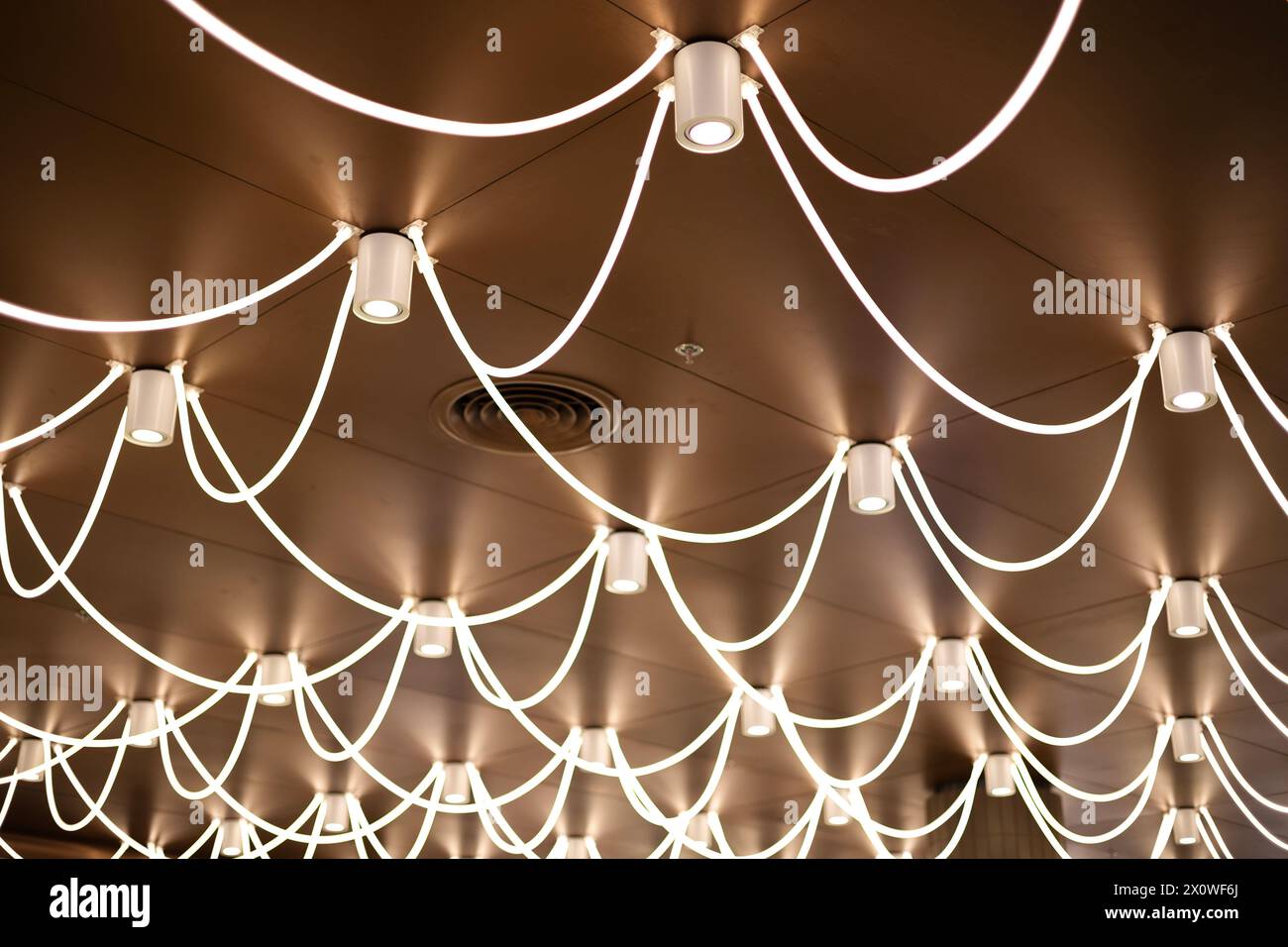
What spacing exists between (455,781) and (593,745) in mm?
1422

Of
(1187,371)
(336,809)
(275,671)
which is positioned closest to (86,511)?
(275,671)

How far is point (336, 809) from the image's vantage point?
37.6 ft

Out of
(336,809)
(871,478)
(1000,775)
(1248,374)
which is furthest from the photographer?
(336,809)

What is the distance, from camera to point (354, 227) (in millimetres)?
4586

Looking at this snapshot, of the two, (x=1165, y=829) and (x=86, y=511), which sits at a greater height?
(x=86, y=511)

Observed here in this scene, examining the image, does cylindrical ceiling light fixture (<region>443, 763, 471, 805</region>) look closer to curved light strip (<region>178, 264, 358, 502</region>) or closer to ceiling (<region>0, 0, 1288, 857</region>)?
ceiling (<region>0, 0, 1288, 857</region>)

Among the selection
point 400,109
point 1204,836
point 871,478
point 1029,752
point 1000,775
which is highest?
point 400,109

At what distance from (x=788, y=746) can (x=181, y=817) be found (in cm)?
535

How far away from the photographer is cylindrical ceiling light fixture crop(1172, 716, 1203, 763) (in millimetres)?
9438

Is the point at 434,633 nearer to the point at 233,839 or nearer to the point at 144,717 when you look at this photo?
the point at 144,717

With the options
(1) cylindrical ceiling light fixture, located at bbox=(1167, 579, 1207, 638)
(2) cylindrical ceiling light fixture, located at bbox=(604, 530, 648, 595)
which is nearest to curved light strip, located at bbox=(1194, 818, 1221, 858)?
(1) cylindrical ceiling light fixture, located at bbox=(1167, 579, 1207, 638)

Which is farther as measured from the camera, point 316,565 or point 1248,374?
point 316,565
